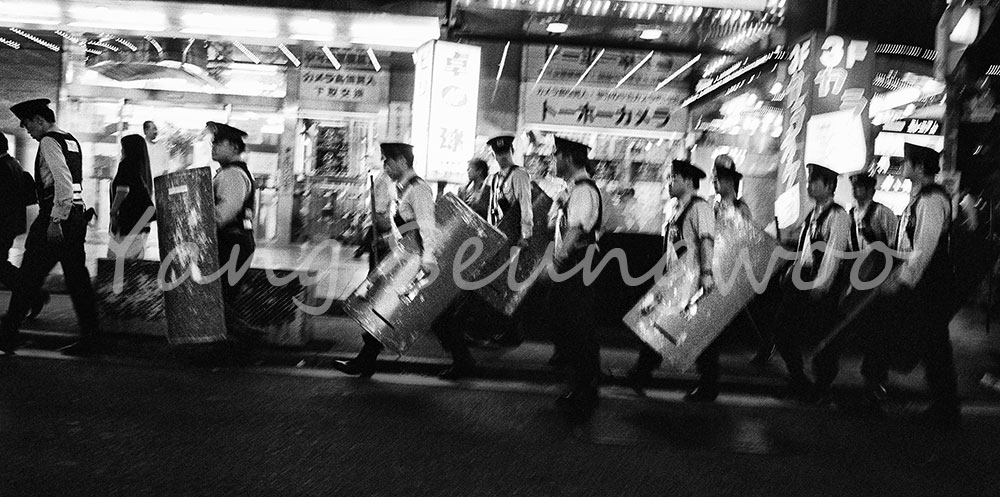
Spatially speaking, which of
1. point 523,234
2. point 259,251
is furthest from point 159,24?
point 523,234

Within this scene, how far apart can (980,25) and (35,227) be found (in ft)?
24.5

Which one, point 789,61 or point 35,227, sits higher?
point 789,61

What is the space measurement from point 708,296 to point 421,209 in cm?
201

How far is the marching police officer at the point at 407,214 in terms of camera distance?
6.24 metres

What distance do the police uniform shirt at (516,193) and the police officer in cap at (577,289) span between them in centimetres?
103

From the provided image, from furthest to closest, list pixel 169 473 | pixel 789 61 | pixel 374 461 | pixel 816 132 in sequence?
pixel 789 61 → pixel 816 132 → pixel 374 461 → pixel 169 473

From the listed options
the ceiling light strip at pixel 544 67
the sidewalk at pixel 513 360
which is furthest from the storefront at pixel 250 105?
the sidewalk at pixel 513 360

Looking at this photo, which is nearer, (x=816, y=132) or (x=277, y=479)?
(x=277, y=479)

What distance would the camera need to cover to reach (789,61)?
1026 cm

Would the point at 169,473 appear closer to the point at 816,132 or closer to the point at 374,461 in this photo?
the point at 374,461

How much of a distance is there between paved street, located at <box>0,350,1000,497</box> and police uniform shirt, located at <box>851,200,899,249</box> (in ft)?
3.98

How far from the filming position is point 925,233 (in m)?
6.15

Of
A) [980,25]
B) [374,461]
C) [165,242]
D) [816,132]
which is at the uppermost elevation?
[980,25]

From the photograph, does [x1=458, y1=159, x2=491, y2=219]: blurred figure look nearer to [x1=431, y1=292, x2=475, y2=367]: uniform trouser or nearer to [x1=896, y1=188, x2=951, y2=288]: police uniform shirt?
[x1=431, y1=292, x2=475, y2=367]: uniform trouser
